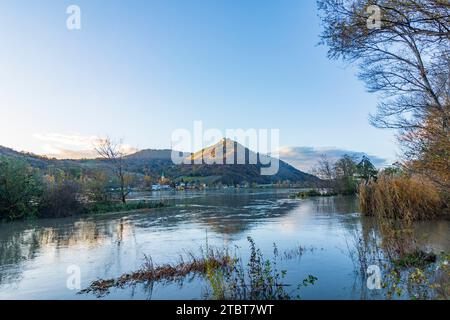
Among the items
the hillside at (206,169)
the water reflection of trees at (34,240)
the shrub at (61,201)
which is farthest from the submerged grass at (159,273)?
the hillside at (206,169)

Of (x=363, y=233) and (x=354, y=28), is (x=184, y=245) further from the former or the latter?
(x=354, y=28)

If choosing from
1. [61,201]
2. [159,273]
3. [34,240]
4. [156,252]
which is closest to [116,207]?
[61,201]

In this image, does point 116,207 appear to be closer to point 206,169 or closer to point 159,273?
point 159,273

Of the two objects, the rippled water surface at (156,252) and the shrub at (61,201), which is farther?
the shrub at (61,201)

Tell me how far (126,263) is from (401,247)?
6.03 meters

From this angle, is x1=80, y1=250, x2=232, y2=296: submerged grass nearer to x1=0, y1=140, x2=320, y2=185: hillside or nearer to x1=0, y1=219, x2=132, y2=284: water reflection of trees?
x1=0, y1=219, x2=132, y2=284: water reflection of trees

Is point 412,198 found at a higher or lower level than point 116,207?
higher

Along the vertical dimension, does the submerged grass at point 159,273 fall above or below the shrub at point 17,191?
below

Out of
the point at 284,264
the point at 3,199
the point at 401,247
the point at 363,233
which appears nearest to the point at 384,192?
the point at 363,233

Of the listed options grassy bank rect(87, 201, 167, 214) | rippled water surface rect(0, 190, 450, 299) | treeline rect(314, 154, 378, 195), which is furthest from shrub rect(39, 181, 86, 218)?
treeline rect(314, 154, 378, 195)

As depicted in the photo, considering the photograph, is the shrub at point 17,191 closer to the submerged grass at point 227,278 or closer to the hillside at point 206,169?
the submerged grass at point 227,278

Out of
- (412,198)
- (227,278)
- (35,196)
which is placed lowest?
(227,278)

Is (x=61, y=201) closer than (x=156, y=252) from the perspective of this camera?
No
